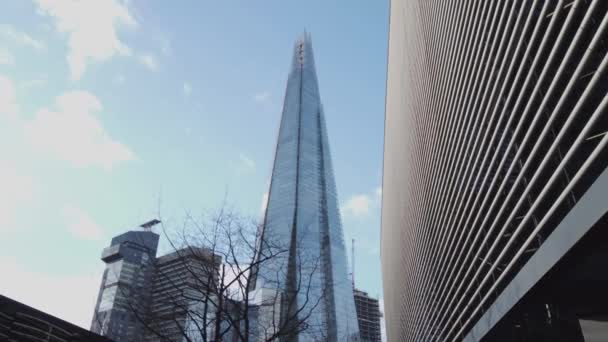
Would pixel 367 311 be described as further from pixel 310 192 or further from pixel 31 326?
pixel 31 326

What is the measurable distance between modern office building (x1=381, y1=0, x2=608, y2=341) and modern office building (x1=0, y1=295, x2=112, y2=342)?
13.9 meters

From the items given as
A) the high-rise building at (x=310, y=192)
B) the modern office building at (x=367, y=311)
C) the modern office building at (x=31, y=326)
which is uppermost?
the high-rise building at (x=310, y=192)

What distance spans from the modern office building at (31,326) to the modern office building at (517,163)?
13891 mm

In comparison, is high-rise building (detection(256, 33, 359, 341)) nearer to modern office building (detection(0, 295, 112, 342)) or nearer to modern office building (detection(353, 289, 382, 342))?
modern office building (detection(353, 289, 382, 342))

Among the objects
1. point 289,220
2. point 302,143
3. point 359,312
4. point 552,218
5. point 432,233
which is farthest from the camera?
point 359,312

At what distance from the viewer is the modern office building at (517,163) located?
11.0 meters

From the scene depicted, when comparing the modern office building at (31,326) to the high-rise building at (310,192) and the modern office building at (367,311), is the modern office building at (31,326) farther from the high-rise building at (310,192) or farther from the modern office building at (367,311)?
the modern office building at (367,311)

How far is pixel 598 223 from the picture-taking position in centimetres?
995

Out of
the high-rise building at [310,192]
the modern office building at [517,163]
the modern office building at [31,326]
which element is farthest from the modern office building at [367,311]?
the modern office building at [31,326]

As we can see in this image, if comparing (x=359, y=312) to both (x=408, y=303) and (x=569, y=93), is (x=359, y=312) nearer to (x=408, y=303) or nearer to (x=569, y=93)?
(x=408, y=303)

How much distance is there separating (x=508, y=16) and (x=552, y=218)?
615 centimetres

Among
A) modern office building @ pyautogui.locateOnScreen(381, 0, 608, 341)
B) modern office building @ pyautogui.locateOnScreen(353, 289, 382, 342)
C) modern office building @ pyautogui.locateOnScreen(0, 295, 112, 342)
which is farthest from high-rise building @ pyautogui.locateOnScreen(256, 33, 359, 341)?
modern office building @ pyautogui.locateOnScreen(0, 295, 112, 342)

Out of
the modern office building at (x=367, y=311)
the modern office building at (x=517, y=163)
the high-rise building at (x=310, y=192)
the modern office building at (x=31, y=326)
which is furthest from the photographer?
the modern office building at (x=367, y=311)

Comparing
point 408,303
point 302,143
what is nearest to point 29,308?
point 408,303
